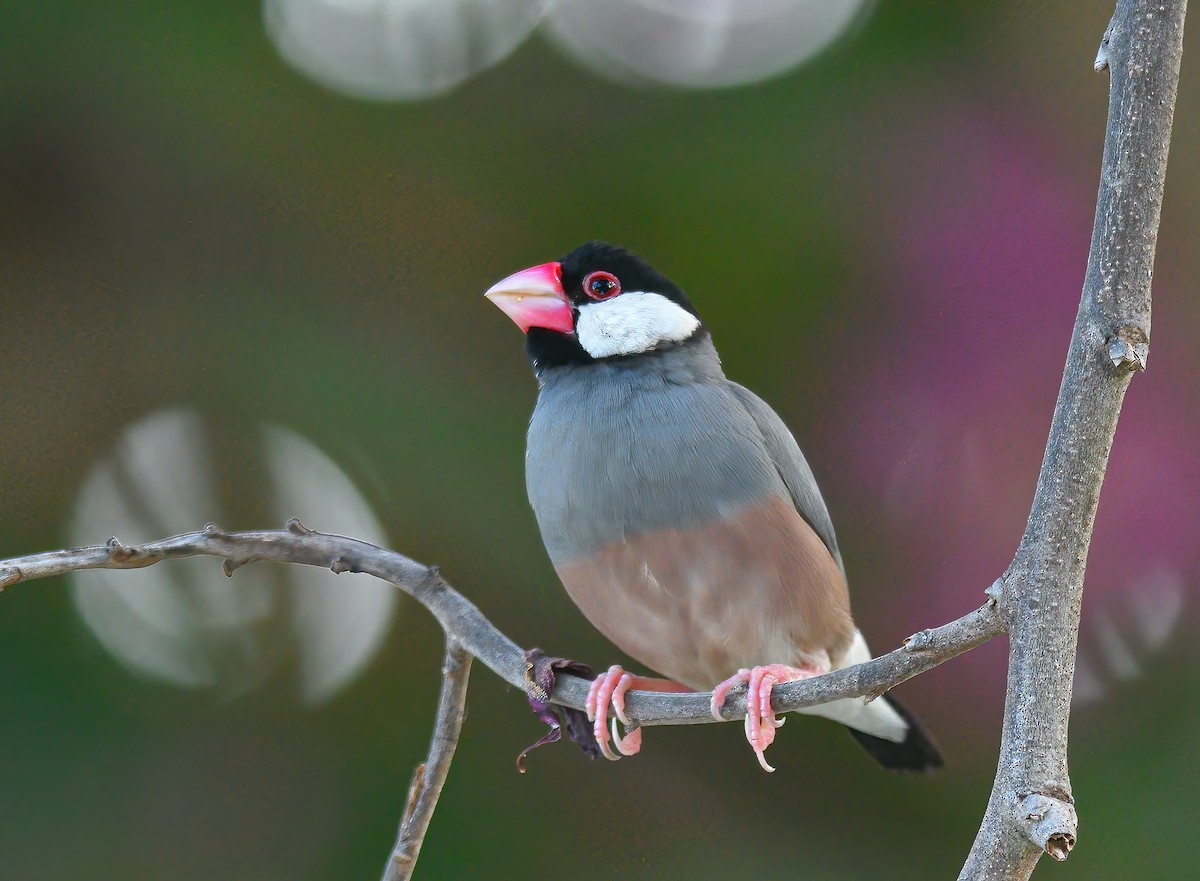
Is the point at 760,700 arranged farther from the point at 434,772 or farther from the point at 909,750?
the point at 909,750

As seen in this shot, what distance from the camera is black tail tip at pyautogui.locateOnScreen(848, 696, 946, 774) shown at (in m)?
0.68

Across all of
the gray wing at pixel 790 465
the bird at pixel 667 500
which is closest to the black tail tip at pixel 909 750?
the bird at pixel 667 500

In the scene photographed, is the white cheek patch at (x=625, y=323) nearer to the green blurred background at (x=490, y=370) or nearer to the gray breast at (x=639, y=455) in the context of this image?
the gray breast at (x=639, y=455)

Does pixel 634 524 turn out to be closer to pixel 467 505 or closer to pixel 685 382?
pixel 685 382

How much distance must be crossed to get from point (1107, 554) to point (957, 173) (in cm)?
30

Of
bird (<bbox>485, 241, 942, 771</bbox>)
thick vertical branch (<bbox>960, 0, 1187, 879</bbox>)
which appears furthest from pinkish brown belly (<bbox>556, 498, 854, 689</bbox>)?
thick vertical branch (<bbox>960, 0, 1187, 879</bbox>)

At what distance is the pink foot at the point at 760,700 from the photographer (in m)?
0.46

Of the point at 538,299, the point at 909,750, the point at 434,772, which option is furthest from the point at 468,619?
the point at 909,750

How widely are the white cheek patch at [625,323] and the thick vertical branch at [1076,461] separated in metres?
0.33

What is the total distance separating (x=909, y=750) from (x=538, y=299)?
388 mm

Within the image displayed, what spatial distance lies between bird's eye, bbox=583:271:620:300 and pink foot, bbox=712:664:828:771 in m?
0.25

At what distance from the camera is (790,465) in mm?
656

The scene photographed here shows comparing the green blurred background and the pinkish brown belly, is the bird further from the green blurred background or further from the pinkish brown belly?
the green blurred background

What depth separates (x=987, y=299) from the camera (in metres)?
0.75
